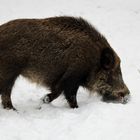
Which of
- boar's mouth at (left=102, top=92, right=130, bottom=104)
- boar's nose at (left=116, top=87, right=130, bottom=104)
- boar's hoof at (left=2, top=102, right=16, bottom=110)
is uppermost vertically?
boar's nose at (left=116, top=87, right=130, bottom=104)

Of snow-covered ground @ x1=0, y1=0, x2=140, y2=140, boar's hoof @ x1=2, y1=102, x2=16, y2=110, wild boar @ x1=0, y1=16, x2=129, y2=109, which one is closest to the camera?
snow-covered ground @ x1=0, y1=0, x2=140, y2=140

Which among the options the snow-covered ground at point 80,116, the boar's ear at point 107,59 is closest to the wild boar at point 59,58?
the boar's ear at point 107,59

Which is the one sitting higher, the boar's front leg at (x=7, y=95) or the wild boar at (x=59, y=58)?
the wild boar at (x=59, y=58)

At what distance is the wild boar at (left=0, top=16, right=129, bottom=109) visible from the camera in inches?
281

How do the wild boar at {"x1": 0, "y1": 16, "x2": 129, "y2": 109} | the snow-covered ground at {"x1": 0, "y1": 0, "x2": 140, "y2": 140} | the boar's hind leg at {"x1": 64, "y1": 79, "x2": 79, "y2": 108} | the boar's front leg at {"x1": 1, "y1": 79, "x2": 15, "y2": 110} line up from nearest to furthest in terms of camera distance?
the snow-covered ground at {"x1": 0, "y1": 0, "x2": 140, "y2": 140}, the wild boar at {"x1": 0, "y1": 16, "x2": 129, "y2": 109}, the boar's front leg at {"x1": 1, "y1": 79, "x2": 15, "y2": 110}, the boar's hind leg at {"x1": 64, "y1": 79, "x2": 79, "y2": 108}

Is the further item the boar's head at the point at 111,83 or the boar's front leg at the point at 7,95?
the boar's head at the point at 111,83

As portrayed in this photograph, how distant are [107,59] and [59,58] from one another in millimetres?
890

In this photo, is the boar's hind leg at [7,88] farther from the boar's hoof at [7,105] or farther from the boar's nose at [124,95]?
the boar's nose at [124,95]

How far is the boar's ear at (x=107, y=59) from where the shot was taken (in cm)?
763

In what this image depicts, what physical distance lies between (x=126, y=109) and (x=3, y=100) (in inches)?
81.4

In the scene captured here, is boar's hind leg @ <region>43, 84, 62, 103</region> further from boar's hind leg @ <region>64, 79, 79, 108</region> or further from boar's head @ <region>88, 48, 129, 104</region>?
boar's head @ <region>88, 48, 129, 104</region>

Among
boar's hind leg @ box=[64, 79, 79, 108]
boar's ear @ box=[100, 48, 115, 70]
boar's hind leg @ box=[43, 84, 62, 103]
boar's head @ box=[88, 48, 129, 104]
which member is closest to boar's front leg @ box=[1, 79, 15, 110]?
boar's hind leg @ box=[43, 84, 62, 103]

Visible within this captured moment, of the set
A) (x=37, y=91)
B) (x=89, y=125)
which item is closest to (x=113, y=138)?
(x=89, y=125)

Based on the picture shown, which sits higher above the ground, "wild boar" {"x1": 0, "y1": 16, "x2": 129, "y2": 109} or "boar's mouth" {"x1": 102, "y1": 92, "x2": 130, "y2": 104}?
"wild boar" {"x1": 0, "y1": 16, "x2": 129, "y2": 109}
